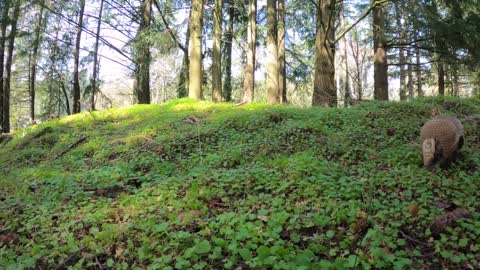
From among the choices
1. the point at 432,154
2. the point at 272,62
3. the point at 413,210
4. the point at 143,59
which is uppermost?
the point at 143,59

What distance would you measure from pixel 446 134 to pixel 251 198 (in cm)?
289

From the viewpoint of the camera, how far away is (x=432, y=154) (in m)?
5.15

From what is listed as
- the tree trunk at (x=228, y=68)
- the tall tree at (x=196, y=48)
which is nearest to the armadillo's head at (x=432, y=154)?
the tall tree at (x=196, y=48)

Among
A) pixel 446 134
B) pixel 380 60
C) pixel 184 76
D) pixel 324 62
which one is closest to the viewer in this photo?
pixel 446 134

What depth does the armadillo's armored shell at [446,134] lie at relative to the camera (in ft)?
17.1

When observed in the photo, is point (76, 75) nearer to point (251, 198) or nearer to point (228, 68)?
point (228, 68)

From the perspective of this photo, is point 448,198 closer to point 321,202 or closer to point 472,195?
point 472,195

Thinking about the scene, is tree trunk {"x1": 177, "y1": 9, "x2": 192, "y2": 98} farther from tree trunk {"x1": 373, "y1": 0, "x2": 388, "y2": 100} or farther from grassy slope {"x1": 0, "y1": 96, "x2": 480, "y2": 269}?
grassy slope {"x1": 0, "y1": 96, "x2": 480, "y2": 269}

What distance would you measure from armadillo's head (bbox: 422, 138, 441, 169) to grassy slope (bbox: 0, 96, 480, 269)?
0.65 feet

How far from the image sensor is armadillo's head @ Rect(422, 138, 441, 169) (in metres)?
5.15

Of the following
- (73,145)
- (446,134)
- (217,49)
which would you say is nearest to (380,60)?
(217,49)

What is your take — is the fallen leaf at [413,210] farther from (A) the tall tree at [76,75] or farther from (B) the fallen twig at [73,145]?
(A) the tall tree at [76,75]

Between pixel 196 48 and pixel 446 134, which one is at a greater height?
pixel 196 48

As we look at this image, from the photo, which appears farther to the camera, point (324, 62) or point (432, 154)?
point (324, 62)
